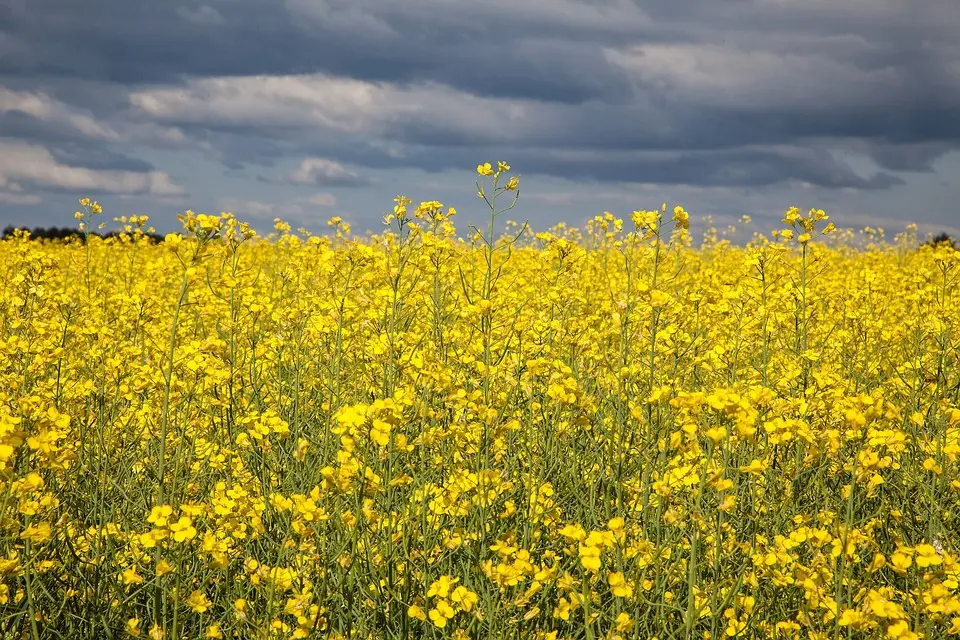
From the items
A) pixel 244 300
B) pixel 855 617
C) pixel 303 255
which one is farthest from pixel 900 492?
pixel 303 255

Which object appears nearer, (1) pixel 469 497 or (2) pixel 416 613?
Answer: (2) pixel 416 613

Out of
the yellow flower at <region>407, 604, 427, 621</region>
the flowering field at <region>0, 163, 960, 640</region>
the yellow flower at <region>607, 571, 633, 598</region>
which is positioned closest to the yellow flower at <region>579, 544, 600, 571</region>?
the flowering field at <region>0, 163, 960, 640</region>

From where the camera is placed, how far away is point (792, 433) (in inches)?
105

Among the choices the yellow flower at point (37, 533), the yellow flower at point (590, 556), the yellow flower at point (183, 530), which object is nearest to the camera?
the yellow flower at point (590, 556)

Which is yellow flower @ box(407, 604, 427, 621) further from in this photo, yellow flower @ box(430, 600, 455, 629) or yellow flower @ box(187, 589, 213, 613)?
yellow flower @ box(187, 589, 213, 613)

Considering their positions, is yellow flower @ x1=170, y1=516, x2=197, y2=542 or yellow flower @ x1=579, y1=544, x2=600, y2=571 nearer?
yellow flower @ x1=579, y1=544, x2=600, y2=571

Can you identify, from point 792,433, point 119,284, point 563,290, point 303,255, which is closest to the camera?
point 792,433

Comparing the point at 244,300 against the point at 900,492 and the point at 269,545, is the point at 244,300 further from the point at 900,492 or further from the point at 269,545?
the point at 900,492

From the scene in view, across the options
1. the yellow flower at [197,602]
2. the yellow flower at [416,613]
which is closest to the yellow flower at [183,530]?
the yellow flower at [197,602]

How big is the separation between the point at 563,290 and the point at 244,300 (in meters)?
2.11

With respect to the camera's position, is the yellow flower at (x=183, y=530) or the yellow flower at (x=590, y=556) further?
the yellow flower at (x=183, y=530)

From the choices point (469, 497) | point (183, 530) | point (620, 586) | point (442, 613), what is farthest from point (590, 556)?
point (183, 530)

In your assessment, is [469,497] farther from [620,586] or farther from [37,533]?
[37,533]

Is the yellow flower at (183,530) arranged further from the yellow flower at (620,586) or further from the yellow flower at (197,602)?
the yellow flower at (620,586)
